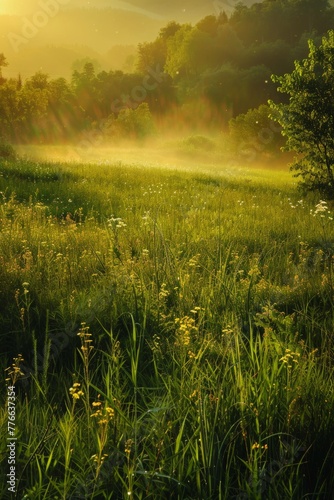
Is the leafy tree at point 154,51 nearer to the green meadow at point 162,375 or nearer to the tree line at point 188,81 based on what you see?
the tree line at point 188,81

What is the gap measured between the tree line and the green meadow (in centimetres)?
4668

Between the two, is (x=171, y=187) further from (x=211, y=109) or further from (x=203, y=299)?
(x=211, y=109)

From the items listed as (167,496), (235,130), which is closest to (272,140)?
(235,130)

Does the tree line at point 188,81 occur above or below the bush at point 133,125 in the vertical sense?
above

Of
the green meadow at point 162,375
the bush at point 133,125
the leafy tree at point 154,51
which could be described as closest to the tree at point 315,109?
the green meadow at point 162,375

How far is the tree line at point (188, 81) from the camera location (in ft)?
192

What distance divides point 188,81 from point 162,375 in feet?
Answer: 249

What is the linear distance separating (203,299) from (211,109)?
64.4 m

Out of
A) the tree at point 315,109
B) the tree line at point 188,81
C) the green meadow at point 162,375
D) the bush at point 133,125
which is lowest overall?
the green meadow at point 162,375

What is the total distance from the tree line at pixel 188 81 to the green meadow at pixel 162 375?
46.7 metres

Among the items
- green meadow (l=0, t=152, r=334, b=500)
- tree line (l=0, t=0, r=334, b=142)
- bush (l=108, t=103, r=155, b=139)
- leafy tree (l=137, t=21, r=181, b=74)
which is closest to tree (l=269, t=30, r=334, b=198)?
green meadow (l=0, t=152, r=334, b=500)

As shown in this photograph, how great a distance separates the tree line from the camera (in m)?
58.5

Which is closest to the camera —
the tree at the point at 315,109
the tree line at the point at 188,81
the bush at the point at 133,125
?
the tree at the point at 315,109

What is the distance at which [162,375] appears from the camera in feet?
10.2
